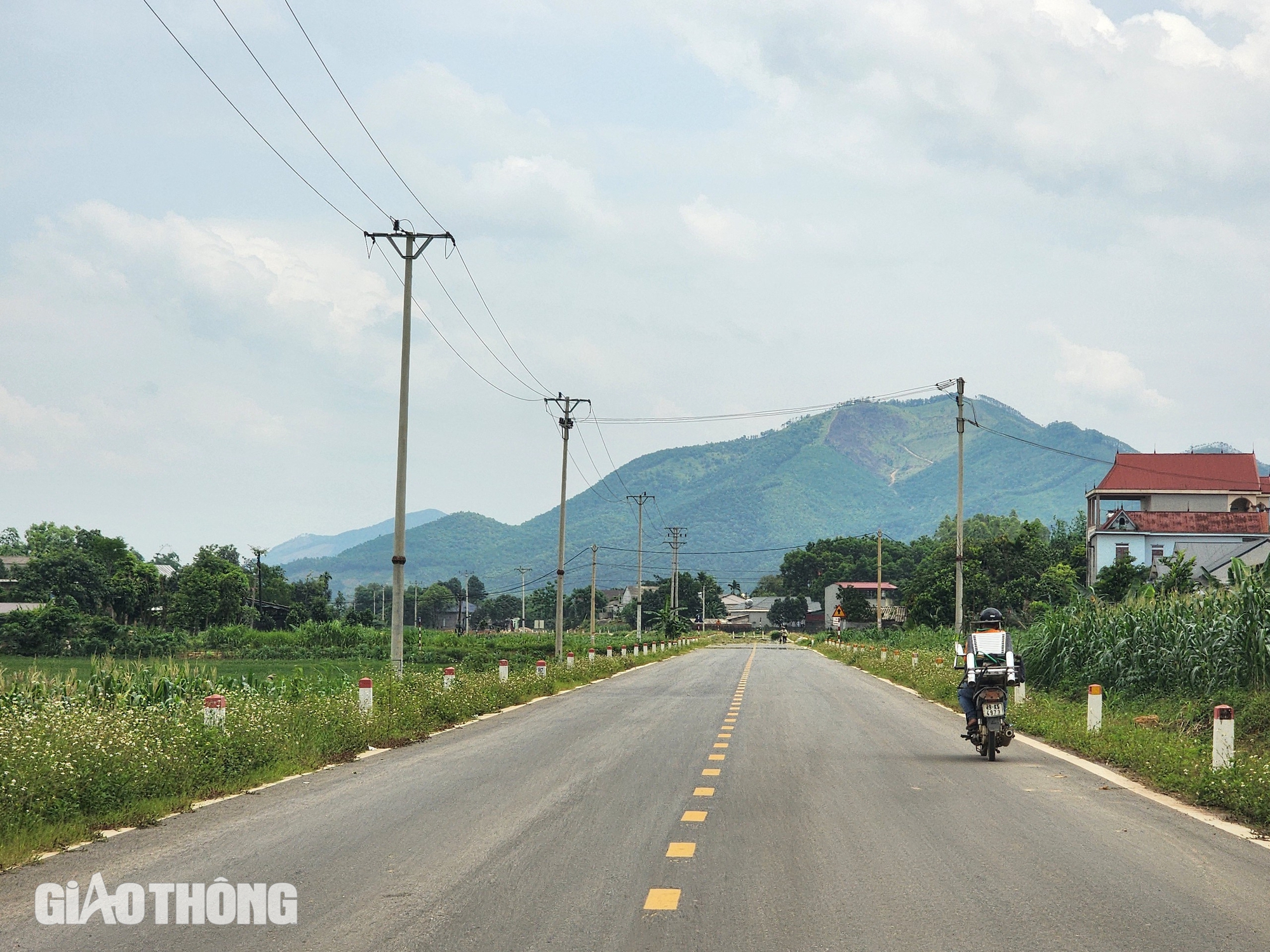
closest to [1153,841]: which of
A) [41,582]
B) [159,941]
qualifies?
[159,941]

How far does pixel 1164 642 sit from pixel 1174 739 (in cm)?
622

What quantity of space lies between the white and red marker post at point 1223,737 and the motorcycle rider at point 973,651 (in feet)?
11.0

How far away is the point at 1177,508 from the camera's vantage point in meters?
88.4

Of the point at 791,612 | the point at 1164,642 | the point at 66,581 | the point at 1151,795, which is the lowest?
the point at 791,612

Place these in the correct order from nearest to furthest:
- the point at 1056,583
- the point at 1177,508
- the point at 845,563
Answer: the point at 1056,583 < the point at 1177,508 < the point at 845,563

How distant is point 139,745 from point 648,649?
56477 mm

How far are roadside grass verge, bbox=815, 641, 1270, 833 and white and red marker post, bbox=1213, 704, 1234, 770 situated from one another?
0.15 meters

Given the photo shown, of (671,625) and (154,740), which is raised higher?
(154,740)

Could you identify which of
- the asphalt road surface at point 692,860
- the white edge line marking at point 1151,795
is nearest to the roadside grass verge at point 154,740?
the asphalt road surface at point 692,860

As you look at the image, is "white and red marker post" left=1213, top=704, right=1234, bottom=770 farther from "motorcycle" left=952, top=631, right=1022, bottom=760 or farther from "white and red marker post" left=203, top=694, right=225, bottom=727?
"white and red marker post" left=203, top=694, right=225, bottom=727

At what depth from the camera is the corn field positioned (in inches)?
714

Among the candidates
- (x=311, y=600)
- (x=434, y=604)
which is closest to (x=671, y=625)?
(x=311, y=600)

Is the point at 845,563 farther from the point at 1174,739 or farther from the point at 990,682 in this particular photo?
the point at 990,682

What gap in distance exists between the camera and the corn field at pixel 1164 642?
18.1 metres
